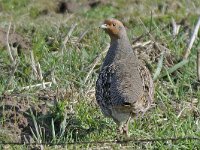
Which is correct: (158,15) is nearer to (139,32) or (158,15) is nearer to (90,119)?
(139,32)

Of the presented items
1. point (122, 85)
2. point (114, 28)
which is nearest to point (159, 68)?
point (114, 28)

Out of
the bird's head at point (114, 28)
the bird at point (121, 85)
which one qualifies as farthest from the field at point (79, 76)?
→ the bird's head at point (114, 28)

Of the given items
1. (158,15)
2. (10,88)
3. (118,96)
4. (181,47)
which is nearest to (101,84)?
(118,96)

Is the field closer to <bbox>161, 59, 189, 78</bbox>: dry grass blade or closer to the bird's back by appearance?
<bbox>161, 59, 189, 78</bbox>: dry grass blade

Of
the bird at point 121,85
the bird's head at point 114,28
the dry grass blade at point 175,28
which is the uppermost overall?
the dry grass blade at point 175,28

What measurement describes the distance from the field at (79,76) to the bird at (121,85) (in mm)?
226

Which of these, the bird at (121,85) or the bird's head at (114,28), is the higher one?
the bird's head at (114,28)

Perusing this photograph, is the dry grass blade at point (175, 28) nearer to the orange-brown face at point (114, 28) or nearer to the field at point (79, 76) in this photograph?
the field at point (79, 76)

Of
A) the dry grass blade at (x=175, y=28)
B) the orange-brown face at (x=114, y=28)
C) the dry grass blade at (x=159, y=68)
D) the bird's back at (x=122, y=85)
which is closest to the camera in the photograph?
the bird's back at (x=122, y=85)

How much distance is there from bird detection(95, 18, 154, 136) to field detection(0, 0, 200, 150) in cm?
23

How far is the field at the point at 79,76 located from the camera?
6723 mm

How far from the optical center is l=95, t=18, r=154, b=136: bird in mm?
6484

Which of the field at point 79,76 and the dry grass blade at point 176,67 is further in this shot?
the dry grass blade at point 176,67

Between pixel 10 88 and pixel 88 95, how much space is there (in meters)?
0.67
